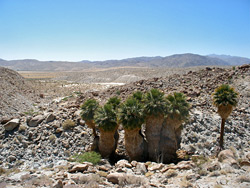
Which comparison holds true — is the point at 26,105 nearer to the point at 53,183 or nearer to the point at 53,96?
the point at 53,96

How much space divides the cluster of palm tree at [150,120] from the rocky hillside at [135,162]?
2.00 meters

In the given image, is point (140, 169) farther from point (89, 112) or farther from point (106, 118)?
point (89, 112)

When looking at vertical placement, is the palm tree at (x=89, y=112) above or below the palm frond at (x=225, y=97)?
below

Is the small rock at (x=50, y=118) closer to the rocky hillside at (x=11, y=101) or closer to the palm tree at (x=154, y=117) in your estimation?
the rocky hillside at (x=11, y=101)


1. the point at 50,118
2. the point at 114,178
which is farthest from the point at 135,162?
the point at 50,118

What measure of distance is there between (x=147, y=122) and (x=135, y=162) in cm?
405

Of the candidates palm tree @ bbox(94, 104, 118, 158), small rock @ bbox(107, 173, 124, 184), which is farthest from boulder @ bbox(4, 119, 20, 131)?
small rock @ bbox(107, 173, 124, 184)

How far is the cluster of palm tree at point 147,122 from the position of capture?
1639 centimetres

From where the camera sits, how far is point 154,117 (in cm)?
1727

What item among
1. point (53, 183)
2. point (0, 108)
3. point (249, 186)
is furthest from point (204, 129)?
point (0, 108)

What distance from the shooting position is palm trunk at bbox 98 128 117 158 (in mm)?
18047

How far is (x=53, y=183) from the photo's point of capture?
34.2ft

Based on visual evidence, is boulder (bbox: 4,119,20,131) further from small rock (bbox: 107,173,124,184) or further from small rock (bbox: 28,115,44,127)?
small rock (bbox: 107,173,124,184)

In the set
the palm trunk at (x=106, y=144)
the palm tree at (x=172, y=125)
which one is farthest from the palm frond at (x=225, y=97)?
the palm trunk at (x=106, y=144)
